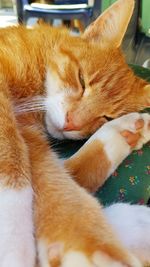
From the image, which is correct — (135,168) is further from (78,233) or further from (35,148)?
(78,233)

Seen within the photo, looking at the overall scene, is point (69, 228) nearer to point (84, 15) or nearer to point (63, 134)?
point (63, 134)

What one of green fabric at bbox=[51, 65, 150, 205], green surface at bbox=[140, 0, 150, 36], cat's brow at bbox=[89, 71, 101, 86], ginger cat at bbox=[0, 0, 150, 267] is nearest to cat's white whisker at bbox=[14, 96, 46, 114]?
ginger cat at bbox=[0, 0, 150, 267]

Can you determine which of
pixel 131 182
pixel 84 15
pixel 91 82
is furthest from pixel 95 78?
pixel 84 15

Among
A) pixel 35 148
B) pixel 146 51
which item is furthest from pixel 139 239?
pixel 146 51

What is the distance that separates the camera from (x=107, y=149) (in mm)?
1088

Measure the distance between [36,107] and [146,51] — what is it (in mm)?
2435

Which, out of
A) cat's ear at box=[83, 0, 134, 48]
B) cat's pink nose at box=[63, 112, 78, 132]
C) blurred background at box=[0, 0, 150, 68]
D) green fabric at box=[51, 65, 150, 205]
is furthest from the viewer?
blurred background at box=[0, 0, 150, 68]

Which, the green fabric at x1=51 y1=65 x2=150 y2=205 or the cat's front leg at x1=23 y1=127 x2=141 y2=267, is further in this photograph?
the green fabric at x1=51 y1=65 x2=150 y2=205

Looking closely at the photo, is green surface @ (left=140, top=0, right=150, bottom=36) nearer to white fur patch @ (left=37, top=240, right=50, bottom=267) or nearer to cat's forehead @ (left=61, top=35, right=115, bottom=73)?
cat's forehead @ (left=61, top=35, right=115, bottom=73)

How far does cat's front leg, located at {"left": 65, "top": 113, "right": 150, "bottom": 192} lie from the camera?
3.44 ft

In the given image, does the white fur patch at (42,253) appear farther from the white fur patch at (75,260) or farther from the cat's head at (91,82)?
the cat's head at (91,82)

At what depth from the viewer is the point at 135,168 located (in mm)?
1093

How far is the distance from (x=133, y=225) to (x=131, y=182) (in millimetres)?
145

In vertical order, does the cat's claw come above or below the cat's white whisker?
above
